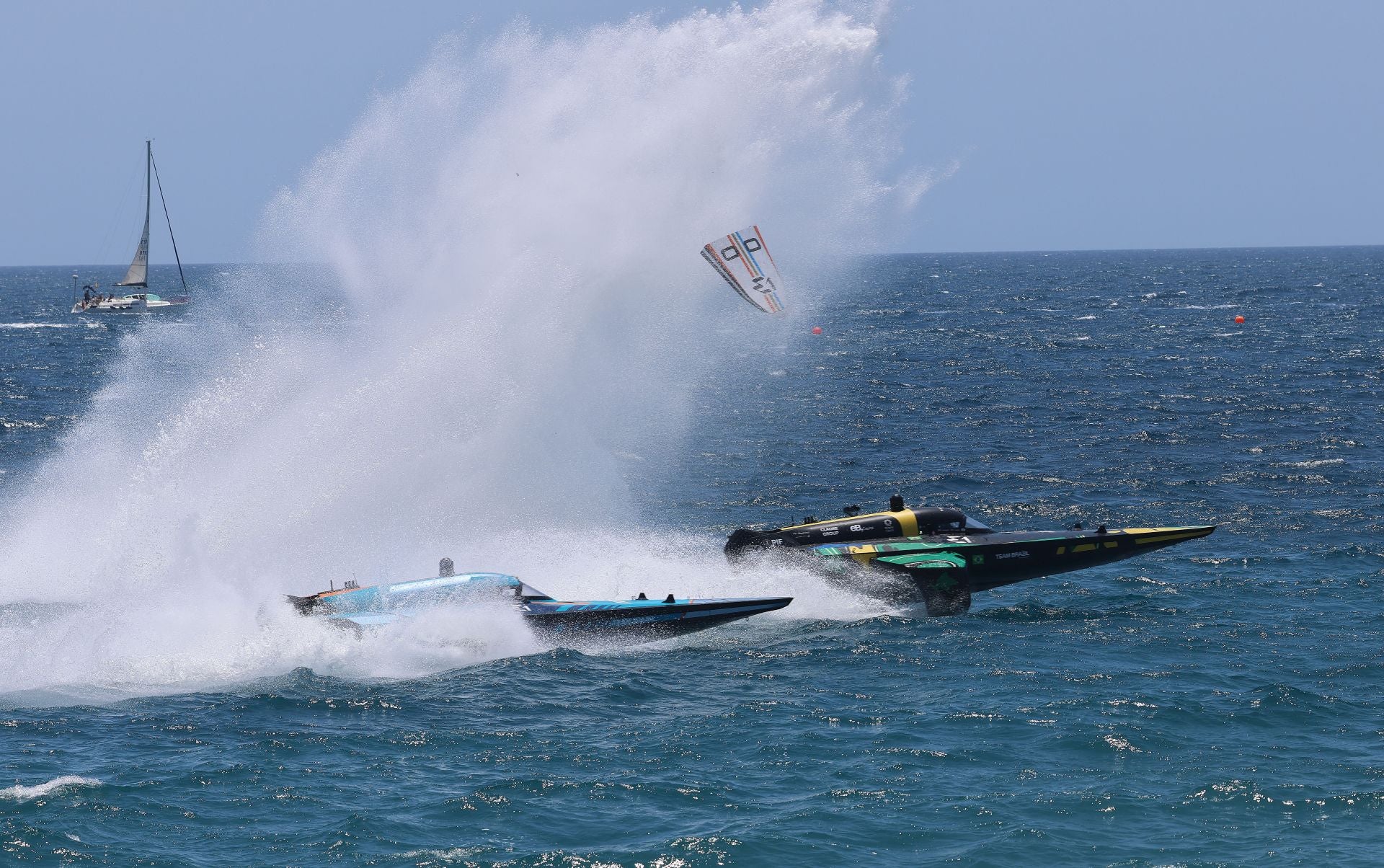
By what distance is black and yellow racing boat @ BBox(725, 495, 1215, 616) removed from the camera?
103 ft

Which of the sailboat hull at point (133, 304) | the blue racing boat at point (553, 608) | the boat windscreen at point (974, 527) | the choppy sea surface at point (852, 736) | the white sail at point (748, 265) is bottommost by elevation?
the choppy sea surface at point (852, 736)

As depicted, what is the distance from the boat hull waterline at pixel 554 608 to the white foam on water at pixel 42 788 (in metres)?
8.26

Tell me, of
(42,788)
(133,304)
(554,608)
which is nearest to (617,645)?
(554,608)

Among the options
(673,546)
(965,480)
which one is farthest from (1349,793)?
(965,480)

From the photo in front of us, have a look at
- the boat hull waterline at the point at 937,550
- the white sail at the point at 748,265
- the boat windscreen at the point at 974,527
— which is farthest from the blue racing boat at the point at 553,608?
the white sail at the point at 748,265

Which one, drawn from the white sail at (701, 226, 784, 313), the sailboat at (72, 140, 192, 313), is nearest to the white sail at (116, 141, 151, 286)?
the sailboat at (72, 140, 192, 313)

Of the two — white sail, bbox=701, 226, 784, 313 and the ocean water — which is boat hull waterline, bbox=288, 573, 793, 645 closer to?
the ocean water

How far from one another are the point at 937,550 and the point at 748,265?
447 inches

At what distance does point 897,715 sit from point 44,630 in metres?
17.5

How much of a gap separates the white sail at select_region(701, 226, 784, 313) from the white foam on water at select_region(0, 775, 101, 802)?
904 inches

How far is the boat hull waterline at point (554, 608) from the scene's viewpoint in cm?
2820

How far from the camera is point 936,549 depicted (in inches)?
1241

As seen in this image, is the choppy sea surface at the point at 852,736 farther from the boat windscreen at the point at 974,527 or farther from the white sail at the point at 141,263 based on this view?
the white sail at the point at 141,263

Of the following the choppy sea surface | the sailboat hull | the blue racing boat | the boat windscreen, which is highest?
the sailboat hull
